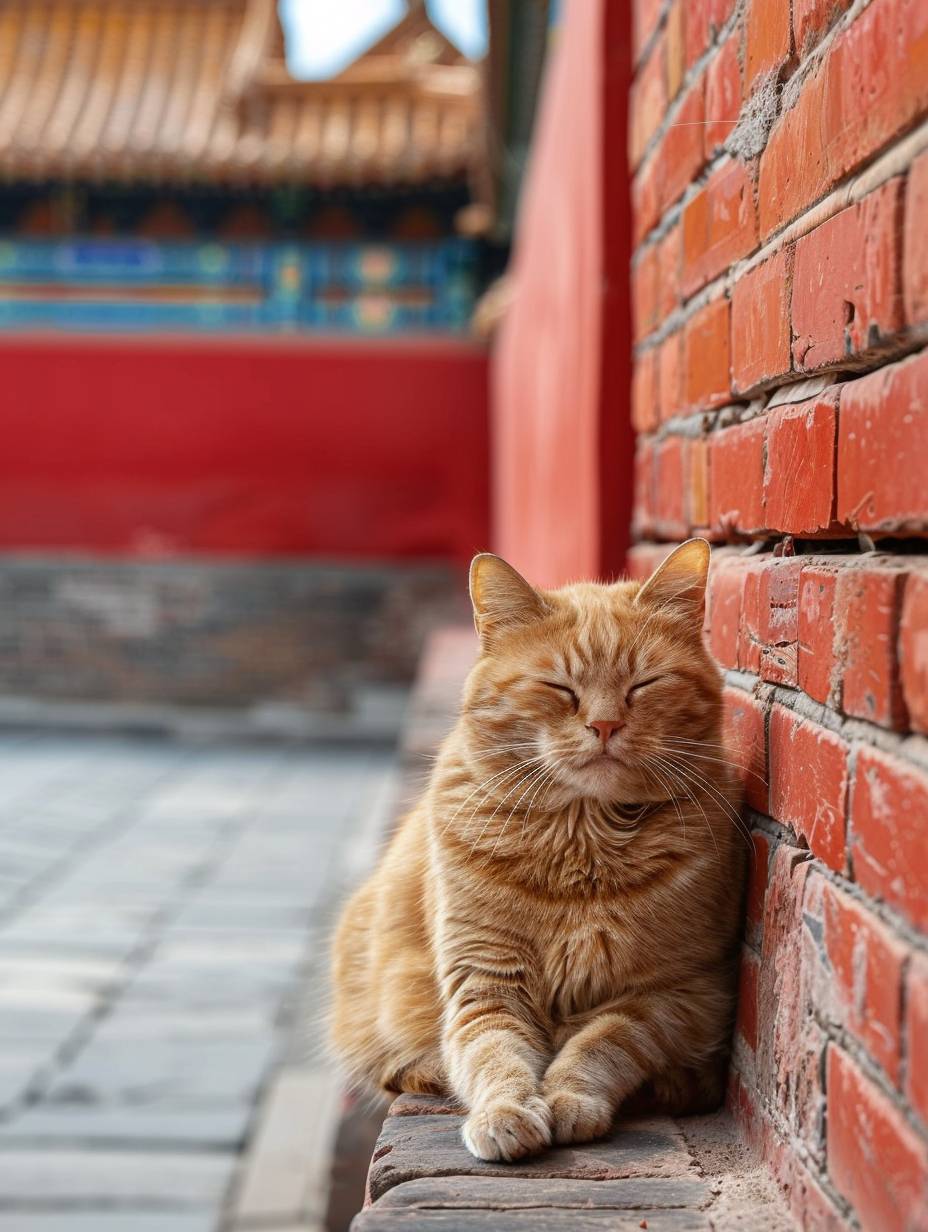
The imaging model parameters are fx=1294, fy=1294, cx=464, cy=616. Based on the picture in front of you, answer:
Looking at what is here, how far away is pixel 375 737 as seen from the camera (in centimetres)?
892

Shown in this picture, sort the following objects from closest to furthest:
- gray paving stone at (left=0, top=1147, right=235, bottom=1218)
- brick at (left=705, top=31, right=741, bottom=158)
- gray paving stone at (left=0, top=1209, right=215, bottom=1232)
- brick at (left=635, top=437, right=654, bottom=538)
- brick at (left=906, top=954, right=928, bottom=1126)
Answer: brick at (left=906, top=954, right=928, bottom=1126) → brick at (left=705, top=31, right=741, bottom=158) → brick at (left=635, top=437, right=654, bottom=538) → gray paving stone at (left=0, top=1209, right=215, bottom=1232) → gray paving stone at (left=0, top=1147, right=235, bottom=1218)

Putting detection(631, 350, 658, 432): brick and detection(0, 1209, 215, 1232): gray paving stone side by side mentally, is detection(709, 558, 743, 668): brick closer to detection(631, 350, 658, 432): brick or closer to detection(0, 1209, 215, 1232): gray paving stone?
detection(631, 350, 658, 432): brick

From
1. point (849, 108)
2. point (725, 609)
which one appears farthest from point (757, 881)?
point (849, 108)

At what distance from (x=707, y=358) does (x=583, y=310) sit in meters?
1.06

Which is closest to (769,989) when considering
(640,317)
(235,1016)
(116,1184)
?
(640,317)

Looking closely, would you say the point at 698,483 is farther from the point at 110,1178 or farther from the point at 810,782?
the point at 110,1178

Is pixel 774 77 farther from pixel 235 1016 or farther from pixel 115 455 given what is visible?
pixel 115 455

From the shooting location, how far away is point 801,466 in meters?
1.11

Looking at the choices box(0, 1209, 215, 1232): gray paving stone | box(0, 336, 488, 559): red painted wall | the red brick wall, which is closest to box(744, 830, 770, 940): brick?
the red brick wall

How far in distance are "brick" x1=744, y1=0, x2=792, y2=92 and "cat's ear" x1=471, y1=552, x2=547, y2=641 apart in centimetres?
54

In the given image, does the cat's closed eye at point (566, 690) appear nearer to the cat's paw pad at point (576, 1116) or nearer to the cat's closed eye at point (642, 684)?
the cat's closed eye at point (642, 684)

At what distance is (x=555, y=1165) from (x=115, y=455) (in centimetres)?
859

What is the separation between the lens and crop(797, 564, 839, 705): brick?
3.34ft

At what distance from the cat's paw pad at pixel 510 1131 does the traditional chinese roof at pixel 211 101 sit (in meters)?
8.09
